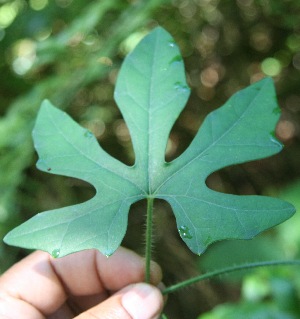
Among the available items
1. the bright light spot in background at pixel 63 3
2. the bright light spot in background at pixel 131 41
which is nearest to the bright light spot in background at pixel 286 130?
the bright light spot in background at pixel 131 41

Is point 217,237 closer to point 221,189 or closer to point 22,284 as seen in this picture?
point 22,284

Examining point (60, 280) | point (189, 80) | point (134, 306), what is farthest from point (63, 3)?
point (134, 306)

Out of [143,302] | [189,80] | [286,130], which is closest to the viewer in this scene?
[143,302]

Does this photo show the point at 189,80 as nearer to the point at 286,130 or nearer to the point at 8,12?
the point at 286,130

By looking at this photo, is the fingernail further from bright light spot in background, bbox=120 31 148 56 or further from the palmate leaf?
bright light spot in background, bbox=120 31 148 56

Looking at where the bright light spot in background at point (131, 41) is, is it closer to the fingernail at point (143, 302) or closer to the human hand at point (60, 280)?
the human hand at point (60, 280)
